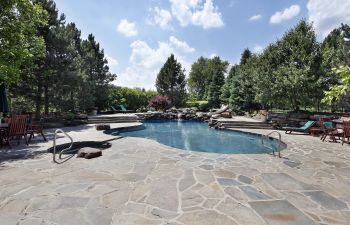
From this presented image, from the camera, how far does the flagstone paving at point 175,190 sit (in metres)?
2.99

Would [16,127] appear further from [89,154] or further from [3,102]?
[89,154]

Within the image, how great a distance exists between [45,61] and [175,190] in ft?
46.2

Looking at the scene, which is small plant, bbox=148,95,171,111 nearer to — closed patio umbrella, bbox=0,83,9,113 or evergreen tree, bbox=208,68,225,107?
evergreen tree, bbox=208,68,225,107

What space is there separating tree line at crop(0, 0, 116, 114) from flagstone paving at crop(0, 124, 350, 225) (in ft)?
17.0

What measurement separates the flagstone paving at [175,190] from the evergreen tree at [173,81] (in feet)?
83.0

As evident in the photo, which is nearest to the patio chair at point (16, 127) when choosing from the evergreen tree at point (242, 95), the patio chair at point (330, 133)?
the patio chair at point (330, 133)

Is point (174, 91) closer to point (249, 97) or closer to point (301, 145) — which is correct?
point (249, 97)

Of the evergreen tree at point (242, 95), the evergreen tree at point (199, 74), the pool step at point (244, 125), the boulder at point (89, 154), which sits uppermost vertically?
the evergreen tree at point (199, 74)

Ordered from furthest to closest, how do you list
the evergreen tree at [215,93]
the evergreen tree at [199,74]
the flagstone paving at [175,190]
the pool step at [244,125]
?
the evergreen tree at [199,74] → the evergreen tree at [215,93] → the pool step at [244,125] → the flagstone paving at [175,190]

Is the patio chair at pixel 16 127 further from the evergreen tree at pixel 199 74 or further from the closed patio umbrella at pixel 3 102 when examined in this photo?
the evergreen tree at pixel 199 74

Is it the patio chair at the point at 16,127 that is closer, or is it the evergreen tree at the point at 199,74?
the patio chair at the point at 16,127

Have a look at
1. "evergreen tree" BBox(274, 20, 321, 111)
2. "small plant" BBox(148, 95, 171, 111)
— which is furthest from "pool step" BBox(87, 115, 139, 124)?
"evergreen tree" BBox(274, 20, 321, 111)

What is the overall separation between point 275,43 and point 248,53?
20849 mm

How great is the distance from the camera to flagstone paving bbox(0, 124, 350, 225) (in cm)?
299
